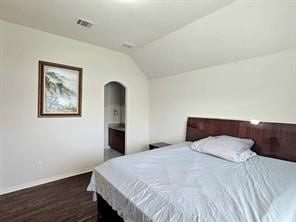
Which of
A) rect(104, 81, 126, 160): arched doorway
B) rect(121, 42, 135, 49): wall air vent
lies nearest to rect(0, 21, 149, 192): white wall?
rect(121, 42, 135, 49): wall air vent

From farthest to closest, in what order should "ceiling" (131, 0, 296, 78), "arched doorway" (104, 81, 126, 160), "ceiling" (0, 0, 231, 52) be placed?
1. "arched doorway" (104, 81, 126, 160)
2. "ceiling" (0, 0, 231, 52)
3. "ceiling" (131, 0, 296, 78)

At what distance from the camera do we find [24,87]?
2879 millimetres

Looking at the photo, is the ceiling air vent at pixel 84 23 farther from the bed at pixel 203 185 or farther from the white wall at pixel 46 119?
the bed at pixel 203 185

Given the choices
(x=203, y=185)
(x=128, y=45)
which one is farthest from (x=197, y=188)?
(x=128, y=45)

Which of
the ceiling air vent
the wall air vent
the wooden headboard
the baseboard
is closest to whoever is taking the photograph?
the wooden headboard

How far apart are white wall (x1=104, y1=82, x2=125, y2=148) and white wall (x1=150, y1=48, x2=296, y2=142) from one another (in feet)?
6.69

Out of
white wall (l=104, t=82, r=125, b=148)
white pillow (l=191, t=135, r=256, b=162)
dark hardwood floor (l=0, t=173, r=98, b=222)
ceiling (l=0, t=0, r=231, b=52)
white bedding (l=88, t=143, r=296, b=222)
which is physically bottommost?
dark hardwood floor (l=0, t=173, r=98, b=222)

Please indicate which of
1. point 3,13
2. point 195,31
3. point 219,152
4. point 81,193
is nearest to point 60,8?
point 3,13

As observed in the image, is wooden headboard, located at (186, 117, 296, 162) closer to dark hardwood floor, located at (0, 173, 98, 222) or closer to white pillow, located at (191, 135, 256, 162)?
white pillow, located at (191, 135, 256, 162)

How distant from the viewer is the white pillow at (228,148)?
2.25 m

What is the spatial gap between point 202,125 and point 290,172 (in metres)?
1.65

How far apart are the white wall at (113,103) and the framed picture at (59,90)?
241cm

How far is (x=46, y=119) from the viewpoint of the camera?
312 cm

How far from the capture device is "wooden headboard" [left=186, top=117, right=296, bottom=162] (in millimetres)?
2332
